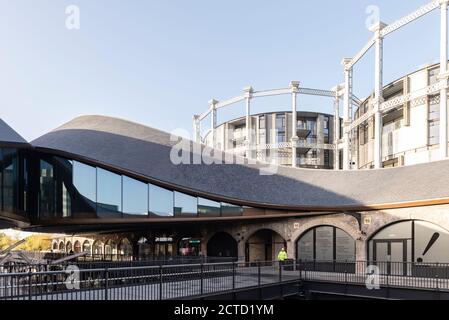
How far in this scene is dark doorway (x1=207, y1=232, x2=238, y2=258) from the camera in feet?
103

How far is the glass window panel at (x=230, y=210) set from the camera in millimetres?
29031

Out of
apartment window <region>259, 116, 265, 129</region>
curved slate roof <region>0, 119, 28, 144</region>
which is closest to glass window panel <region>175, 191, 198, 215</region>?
curved slate roof <region>0, 119, 28, 144</region>

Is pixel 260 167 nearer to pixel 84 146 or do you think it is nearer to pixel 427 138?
pixel 84 146

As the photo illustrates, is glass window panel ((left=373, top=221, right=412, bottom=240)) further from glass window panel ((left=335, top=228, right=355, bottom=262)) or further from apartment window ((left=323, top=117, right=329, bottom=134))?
apartment window ((left=323, top=117, right=329, bottom=134))

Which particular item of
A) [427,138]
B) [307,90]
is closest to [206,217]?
[427,138]

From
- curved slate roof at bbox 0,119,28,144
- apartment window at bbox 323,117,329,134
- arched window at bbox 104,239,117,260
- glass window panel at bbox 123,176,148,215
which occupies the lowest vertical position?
arched window at bbox 104,239,117,260

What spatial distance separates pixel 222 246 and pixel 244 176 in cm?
592

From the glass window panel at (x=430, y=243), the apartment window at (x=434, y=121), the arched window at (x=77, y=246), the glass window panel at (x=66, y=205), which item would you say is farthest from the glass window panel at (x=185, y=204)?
the arched window at (x=77, y=246)

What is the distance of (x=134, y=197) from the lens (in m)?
28.3

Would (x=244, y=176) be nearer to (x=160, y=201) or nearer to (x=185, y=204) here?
(x=185, y=204)

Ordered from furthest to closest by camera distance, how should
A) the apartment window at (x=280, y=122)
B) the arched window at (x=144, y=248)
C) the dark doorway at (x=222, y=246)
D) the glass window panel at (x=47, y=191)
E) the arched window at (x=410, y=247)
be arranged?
the apartment window at (x=280, y=122)
the arched window at (x=144, y=248)
the dark doorway at (x=222, y=246)
the glass window panel at (x=47, y=191)
the arched window at (x=410, y=247)

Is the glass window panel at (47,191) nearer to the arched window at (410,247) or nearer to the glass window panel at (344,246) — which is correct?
the glass window panel at (344,246)
